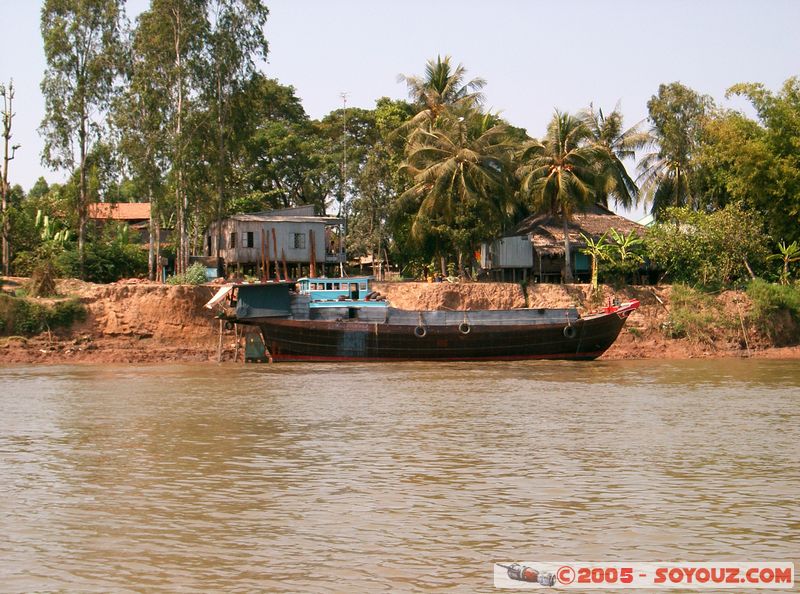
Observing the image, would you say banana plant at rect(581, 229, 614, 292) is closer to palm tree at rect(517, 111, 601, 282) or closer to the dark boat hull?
palm tree at rect(517, 111, 601, 282)

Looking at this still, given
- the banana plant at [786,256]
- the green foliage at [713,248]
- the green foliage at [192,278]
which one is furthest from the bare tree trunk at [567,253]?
the green foliage at [192,278]

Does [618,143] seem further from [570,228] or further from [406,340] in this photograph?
[406,340]

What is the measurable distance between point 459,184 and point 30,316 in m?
17.6

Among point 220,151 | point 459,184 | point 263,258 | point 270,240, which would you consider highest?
point 220,151

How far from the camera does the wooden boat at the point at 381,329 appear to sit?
1355 inches

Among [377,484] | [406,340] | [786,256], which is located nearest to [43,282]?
[406,340]

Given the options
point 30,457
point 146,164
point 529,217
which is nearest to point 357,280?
point 146,164

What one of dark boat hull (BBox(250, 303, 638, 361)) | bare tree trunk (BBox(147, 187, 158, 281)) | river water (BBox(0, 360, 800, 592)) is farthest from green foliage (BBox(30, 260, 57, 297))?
river water (BBox(0, 360, 800, 592))

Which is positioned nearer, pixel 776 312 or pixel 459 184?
pixel 776 312

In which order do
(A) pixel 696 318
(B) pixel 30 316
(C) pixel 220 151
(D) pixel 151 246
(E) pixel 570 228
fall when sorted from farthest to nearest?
(E) pixel 570 228
(D) pixel 151 246
(C) pixel 220 151
(A) pixel 696 318
(B) pixel 30 316

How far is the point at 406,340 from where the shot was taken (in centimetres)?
3453

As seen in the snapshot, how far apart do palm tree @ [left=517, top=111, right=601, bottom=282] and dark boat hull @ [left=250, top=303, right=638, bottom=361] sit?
7586mm

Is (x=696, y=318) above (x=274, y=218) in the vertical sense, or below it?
below

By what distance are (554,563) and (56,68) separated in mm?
36660
